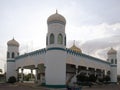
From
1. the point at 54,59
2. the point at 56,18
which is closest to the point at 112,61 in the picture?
the point at 54,59

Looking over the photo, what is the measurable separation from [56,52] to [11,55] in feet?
54.9

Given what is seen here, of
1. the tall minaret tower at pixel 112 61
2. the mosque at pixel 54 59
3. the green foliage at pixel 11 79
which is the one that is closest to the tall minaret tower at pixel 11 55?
the mosque at pixel 54 59

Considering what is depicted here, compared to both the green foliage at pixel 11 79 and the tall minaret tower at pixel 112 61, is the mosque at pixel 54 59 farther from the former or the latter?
the tall minaret tower at pixel 112 61

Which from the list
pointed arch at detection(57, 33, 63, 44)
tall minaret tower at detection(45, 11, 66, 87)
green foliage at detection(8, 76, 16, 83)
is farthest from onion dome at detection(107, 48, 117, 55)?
pointed arch at detection(57, 33, 63, 44)

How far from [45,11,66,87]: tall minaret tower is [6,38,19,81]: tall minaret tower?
48.5 feet

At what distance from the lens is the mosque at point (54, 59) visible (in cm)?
3114

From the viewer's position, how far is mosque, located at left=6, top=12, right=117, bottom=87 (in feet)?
102

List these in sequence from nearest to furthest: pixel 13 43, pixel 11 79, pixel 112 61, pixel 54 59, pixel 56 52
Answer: pixel 54 59, pixel 56 52, pixel 11 79, pixel 13 43, pixel 112 61

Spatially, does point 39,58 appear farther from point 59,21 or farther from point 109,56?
point 109,56

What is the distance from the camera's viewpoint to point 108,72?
59.3 meters

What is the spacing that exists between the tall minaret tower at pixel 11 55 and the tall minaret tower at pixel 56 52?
582 inches

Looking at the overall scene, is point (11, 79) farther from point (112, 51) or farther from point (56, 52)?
point (112, 51)

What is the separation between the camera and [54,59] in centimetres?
3114

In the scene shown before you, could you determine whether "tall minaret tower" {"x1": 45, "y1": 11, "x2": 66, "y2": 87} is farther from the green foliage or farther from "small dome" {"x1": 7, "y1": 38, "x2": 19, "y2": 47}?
"small dome" {"x1": 7, "y1": 38, "x2": 19, "y2": 47}
